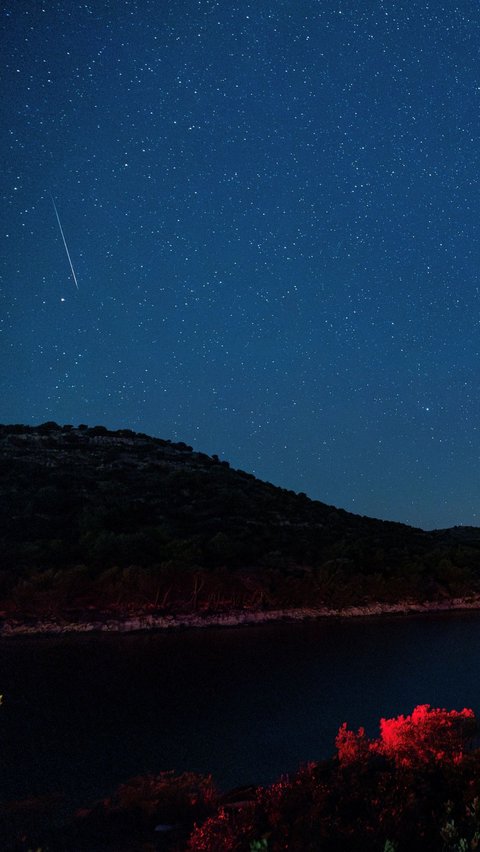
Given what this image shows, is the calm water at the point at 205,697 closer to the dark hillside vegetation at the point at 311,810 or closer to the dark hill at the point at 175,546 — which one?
the dark hillside vegetation at the point at 311,810

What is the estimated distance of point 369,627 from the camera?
20938 mm

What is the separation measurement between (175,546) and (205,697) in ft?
43.1

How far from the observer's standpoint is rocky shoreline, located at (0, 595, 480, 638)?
59.3 feet

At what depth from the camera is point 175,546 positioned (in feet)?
82.3

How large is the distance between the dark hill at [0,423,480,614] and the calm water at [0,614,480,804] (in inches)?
111

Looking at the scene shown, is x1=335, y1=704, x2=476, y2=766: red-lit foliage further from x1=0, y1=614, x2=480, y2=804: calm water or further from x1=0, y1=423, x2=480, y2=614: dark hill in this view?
x1=0, y1=423, x2=480, y2=614: dark hill

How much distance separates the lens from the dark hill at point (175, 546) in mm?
20734

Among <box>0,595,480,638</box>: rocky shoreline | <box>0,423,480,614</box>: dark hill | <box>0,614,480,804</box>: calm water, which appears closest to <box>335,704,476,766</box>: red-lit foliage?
<box>0,614,480,804</box>: calm water

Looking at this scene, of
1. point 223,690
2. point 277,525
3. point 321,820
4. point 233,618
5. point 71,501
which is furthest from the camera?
point 277,525

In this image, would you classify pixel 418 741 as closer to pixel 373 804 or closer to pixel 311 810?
pixel 373 804

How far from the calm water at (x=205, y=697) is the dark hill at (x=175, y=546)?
111 inches

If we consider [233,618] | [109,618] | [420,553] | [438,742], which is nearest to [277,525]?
[420,553]

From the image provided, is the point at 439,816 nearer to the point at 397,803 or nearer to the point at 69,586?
the point at 397,803

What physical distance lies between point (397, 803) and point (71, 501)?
30135mm
